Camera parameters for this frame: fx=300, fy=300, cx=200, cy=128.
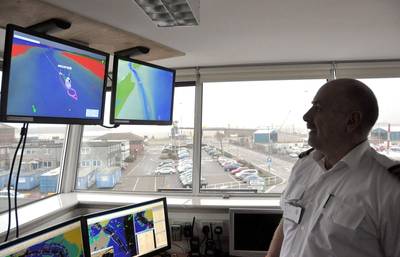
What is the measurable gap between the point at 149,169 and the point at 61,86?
6.31ft

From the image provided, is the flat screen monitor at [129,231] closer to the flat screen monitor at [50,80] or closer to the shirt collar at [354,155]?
the flat screen monitor at [50,80]

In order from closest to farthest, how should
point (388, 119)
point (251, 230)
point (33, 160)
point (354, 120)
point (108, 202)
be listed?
point (354, 120) → point (251, 230) → point (33, 160) → point (108, 202) → point (388, 119)

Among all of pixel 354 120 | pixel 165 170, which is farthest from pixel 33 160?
pixel 354 120

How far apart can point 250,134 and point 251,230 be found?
115cm

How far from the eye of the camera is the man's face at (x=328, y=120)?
1307 millimetres

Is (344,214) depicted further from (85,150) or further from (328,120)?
(85,150)

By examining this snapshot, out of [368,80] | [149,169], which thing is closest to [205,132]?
[149,169]

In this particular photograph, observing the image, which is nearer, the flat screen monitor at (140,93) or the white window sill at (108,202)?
the flat screen monitor at (140,93)

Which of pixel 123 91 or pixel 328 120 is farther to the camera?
pixel 123 91

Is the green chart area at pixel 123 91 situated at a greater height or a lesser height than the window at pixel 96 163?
greater

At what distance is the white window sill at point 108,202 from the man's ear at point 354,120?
140 centimetres

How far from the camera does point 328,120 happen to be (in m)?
1.33

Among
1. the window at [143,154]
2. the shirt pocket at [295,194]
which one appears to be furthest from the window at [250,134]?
the shirt pocket at [295,194]

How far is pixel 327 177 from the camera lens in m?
1.37
